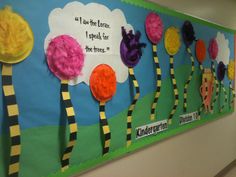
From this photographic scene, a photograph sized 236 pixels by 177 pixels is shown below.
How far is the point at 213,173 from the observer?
10.0ft

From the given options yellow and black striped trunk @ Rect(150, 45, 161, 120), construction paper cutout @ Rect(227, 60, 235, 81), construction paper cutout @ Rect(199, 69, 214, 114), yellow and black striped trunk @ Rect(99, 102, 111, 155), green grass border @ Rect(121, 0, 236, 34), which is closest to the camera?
yellow and black striped trunk @ Rect(99, 102, 111, 155)

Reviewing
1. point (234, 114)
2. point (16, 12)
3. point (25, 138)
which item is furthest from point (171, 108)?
point (234, 114)

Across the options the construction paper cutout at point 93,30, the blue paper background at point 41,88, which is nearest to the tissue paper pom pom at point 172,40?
the construction paper cutout at point 93,30

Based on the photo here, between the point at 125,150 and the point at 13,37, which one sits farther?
the point at 125,150

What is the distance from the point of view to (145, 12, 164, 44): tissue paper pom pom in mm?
1888

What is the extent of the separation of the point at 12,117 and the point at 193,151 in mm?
1996

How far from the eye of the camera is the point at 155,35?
1943mm

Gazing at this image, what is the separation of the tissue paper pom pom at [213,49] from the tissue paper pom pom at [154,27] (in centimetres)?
97

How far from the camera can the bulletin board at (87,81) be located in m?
1.16

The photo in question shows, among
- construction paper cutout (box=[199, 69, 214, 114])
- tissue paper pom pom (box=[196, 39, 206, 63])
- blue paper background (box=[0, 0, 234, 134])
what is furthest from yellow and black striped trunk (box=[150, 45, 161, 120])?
construction paper cutout (box=[199, 69, 214, 114])

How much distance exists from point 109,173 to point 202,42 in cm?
161

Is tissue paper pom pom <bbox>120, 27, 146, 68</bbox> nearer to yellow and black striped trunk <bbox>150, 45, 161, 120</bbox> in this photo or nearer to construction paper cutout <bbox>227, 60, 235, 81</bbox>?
yellow and black striped trunk <bbox>150, 45, 161, 120</bbox>

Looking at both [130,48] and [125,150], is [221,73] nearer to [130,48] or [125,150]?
[130,48]

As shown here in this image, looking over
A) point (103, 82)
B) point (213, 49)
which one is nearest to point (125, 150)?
point (103, 82)
